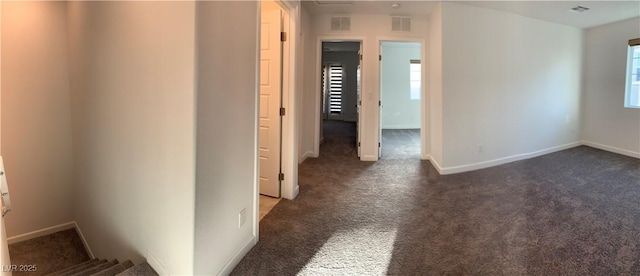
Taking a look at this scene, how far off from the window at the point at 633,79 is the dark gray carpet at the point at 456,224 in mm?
1578

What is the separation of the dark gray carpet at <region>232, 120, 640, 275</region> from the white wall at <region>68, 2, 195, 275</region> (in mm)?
620

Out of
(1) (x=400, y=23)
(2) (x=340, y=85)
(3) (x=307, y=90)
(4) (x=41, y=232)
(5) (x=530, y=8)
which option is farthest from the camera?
(2) (x=340, y=85)

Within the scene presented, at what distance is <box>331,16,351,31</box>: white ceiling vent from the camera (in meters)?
5.50

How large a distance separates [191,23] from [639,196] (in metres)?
4.62

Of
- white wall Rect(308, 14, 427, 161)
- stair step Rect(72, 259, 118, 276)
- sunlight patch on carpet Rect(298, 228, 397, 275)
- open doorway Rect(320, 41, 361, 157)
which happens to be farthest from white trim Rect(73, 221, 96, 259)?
open doorway Rect(320, 41, 361, 157)

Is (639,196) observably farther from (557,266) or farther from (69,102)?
(69,102)

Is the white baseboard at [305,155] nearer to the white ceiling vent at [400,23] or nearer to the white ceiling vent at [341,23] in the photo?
the white ceiling vent at [341,23]

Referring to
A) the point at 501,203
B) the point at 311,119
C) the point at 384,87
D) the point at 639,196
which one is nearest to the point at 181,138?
the point at 501,203

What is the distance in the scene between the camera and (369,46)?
5.53 meters

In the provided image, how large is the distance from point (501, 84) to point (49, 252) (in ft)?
19.3

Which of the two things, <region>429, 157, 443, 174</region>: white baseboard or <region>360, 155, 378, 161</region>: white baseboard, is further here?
<region>360, 155, 378, 161</region>: white baseboard

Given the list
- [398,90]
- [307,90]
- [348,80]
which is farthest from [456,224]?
[348,80]

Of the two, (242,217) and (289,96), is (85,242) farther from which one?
(289,96)

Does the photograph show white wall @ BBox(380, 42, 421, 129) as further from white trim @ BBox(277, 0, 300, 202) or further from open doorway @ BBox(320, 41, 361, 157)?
white trim @ BBox(277, 0, 300, 202)
